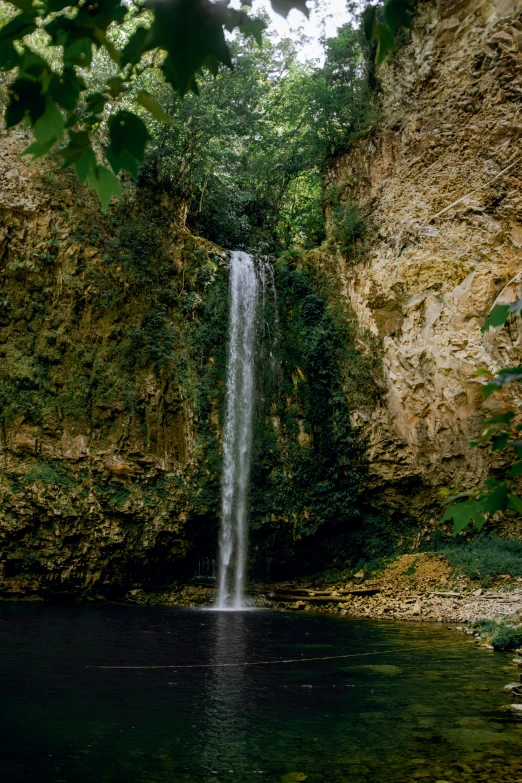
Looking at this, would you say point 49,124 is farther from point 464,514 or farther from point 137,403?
point 137,403

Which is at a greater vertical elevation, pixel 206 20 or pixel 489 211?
pixel 489 211

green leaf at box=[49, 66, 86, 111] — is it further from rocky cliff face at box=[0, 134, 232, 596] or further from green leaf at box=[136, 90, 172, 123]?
rocky cliff face at box=[0, 134, 232, 596]

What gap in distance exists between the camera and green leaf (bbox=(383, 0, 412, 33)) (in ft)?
4.33

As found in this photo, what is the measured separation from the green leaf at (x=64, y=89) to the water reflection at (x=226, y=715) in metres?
3.31

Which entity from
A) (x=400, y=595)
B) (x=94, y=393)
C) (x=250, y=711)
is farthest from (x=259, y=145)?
(x=250, y=711)

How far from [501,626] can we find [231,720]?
4748 millimetres

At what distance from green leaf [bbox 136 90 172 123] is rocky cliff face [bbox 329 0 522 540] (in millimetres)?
12047

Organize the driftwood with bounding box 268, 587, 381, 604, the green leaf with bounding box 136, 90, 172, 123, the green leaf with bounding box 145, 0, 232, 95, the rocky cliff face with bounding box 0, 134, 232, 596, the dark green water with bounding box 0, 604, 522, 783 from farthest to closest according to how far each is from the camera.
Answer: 1. the rocky cliff face with bounding box 0, 134, 232, 596
2. the driftwood with bounding box 268, 587, 381, 604
3. the dark green water with bounding box 0, 604, 522, 783
4. the green leaf with bounding box 136, 90, 172, 123
5. the green leaf with bounding box 145, 0, 232, 95

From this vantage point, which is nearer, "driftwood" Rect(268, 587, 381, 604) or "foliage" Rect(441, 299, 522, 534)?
"foliage" Rect(441, 299, 522, 534)

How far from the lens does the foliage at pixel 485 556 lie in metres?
11.8

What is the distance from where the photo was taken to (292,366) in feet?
50.8

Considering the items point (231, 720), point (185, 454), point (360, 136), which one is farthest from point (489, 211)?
point (231, 720)

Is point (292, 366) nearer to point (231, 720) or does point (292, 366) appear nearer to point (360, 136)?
point (360, 136)

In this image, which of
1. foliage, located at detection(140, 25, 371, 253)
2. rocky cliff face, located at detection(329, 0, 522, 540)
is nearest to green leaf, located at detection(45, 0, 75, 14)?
rocky cliff face, located at detection(329, 0, 522, 540)
